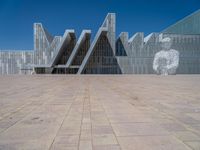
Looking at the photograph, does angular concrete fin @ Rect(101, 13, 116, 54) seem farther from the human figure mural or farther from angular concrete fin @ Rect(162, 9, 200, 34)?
angular concrete fin @ Rect(162, 9, 200, 34)

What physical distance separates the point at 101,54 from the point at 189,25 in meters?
26.5

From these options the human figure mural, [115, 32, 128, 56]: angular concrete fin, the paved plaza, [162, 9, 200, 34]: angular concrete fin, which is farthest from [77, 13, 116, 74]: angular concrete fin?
the paved plaza

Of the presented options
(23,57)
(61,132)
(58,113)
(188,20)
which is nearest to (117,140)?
(61,132)

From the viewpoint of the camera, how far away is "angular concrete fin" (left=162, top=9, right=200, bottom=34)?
4235cm

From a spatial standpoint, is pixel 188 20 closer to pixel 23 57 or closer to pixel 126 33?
pixel 126 33

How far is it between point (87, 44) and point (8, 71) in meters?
19.5

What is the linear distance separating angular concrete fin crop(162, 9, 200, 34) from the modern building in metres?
6.30

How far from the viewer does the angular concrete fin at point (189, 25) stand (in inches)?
1667

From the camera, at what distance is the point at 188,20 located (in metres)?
45.7

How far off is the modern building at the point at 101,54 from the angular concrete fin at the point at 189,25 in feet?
20.7

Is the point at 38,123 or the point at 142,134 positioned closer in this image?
the point at 142,134

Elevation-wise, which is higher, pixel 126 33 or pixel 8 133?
pixel 126 33

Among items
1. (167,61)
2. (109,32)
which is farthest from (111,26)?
(167,61)

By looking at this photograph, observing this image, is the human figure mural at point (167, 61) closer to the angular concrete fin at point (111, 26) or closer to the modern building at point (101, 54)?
the modern building at point (101, 54)
